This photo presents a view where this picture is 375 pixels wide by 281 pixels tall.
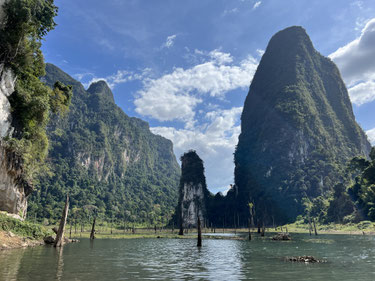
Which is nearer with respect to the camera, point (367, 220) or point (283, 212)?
point (367, 220)

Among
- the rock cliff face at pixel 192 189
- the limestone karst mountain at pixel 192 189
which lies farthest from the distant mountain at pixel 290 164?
the rock cliff face at pixel 192 189

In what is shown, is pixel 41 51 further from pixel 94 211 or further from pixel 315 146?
pixel 315 146

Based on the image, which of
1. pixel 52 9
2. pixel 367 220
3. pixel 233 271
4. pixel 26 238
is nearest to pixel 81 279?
pixel 233 271

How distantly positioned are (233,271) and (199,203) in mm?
163223

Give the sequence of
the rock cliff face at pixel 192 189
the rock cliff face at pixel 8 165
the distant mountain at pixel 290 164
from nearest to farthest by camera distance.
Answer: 1. the rock cliff face at pixel 8 165
2. the distant mountain at pixel 290 164
3. the rock cliff face at pixel 192 189

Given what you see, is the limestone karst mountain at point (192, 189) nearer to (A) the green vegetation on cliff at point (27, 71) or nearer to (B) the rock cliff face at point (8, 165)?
(A) the green vegetation on cliff at point (27, 71)

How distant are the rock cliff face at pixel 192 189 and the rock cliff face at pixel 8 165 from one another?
146 metres

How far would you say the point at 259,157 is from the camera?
193 meters

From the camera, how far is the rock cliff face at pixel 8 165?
3334 cm

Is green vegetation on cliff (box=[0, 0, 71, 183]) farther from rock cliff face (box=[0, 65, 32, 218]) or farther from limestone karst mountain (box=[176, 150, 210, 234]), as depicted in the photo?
limestone karst mountain (box=[176, 150, 210, 234])

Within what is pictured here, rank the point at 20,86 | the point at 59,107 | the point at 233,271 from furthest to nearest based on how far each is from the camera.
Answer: the point at 59,107
the point at 20,86
the point at 233,271

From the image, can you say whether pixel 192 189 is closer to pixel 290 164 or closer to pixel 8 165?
pixel 290 164

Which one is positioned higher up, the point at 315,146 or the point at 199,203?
the point at 315,146

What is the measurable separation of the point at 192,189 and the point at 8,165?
6056 inches
